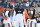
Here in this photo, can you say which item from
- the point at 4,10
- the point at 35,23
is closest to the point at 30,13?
the point at 35,23

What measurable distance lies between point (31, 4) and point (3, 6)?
1.33 ft

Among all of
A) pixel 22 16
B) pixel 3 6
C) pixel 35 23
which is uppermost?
pixel 3 6

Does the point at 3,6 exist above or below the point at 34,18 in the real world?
above

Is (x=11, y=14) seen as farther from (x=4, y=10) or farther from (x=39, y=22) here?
(x=39, y=22)

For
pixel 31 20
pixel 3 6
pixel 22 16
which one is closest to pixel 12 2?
pixel 3 6

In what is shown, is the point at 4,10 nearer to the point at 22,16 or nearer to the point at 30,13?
the point at 22,16

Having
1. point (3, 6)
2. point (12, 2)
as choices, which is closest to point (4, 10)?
point (3, 6)

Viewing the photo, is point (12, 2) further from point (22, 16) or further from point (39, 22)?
point (39, 22)

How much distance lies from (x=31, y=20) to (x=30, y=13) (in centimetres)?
10

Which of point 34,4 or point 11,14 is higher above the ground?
point 34,4

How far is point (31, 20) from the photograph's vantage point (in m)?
1.08

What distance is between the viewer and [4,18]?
3.55 feet

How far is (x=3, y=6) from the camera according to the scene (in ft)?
3.53

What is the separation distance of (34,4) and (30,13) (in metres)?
0.14
